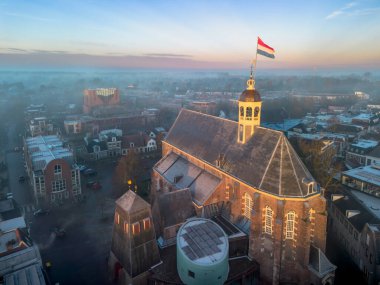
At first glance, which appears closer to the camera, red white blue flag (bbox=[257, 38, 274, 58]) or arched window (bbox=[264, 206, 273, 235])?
arched window (bbox=[264, 206, 273, 235])

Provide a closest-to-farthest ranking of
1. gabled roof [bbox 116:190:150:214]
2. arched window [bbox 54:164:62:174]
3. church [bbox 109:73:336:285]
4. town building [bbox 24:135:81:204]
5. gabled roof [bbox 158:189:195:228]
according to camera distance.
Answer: gabled roof [bbox 116:190:150:214] < church [bbox 109:73:336:285] < gabled roof [bbox 158:189:195:228] < town building [bbox 24:135:81:204] < arched window [bbox 54:164:62:174]

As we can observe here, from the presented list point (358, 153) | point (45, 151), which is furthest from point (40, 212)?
point (358, 153)

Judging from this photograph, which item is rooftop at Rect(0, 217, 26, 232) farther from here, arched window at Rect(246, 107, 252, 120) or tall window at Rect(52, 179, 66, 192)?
arched window at Rect(246, 107, 252, 120)

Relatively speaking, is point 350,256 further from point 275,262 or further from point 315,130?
point 315,130

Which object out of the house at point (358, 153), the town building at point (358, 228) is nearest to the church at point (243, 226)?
the town building at point (358, 228)

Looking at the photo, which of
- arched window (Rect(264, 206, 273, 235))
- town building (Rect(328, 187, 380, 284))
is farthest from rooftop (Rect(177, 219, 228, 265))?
town building (Rect(328, 187, 380, 284))

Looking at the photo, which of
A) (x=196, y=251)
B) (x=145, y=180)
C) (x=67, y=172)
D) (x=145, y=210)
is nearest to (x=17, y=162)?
(x=67, y=172)

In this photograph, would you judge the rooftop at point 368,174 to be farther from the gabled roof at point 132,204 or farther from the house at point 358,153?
the gabled roof at point 132,204

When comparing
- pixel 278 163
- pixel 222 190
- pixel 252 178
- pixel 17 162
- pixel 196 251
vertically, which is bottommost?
pixel 17 162
